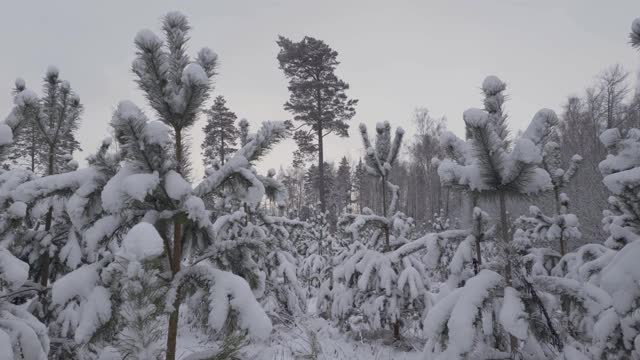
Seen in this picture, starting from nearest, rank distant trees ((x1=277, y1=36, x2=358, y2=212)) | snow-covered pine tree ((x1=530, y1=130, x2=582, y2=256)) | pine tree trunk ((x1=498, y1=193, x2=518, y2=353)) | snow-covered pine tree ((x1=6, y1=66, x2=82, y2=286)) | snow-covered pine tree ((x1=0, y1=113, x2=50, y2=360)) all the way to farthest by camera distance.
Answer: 1. snow-covered pine tree ((x1=0, y1=113, x2=50, y2=360))
2. pine tree trunk ((x1=498, y1=193, x2=518, y2=353))
3. snow-covered pine tree ((x1=6, y1=66, x2=82, y2=286))
4. snow-covered pine tree ((x1=530, y1=130, x2=582, y2=256))
5. distant trees ((x1=277, y1=36, x2=358, y2=212))

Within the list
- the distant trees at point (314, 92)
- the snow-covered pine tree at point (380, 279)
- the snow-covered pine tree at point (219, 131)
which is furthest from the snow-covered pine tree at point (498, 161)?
the snow-covered pine tree at point (219, 131)

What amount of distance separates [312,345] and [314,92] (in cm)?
2028

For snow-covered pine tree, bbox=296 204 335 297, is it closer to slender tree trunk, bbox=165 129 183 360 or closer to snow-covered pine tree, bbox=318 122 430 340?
snow-covered pine tree, bbox=318 122 430 340

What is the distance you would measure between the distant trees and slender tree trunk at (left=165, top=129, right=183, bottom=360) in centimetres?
2044

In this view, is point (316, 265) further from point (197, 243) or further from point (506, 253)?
point (506, 253)

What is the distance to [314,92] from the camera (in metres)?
24.5

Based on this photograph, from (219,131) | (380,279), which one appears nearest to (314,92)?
(219,131)

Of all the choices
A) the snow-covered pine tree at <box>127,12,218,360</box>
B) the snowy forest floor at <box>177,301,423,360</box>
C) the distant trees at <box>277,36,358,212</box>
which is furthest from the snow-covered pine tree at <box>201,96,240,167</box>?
the snow-covered pine tree at <box>127,12,218,360</box>

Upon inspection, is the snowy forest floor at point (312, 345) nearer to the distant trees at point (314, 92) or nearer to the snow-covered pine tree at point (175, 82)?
the snow-covered pine tree at point (175, 82)

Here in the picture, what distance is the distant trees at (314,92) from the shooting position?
2420 cm

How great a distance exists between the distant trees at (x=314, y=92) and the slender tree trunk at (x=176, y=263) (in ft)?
67.1

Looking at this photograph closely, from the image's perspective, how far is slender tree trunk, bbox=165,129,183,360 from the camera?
121 inches

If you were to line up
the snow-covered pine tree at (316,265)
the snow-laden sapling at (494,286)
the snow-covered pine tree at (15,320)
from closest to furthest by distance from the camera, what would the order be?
the snow-covered pine tree at (15,320) < the snow-laden sapling at (494,286) < the snow-covered pine tree at (316,265)

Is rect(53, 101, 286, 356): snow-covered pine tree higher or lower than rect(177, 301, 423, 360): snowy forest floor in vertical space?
higher
